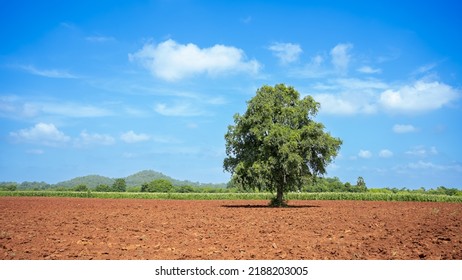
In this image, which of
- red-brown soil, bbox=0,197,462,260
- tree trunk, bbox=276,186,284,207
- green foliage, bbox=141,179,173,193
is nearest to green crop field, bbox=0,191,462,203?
tree trunk, bbox=276,186,284,207

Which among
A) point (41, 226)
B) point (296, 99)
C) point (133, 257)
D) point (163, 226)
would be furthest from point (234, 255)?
point (296, 99)

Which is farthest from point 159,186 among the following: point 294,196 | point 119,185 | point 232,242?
point 232,242

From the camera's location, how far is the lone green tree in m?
45.0

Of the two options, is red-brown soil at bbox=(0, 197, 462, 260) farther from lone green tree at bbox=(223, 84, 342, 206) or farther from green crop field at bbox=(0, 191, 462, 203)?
green crop field at bbox=(0, 191, 462, 203)

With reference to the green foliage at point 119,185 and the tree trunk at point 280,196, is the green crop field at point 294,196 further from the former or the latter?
the green foliage at point 119,185

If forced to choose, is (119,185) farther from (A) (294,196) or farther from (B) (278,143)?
(B) (278,143)

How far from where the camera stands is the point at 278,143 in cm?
4453

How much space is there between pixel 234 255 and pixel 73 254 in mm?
6007

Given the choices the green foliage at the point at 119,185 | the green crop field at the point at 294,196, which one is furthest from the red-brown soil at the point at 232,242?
the green foliage at the point at 119,185

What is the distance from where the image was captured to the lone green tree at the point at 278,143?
4500cm

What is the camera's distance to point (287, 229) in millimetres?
23062

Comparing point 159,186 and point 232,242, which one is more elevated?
point 159,186
